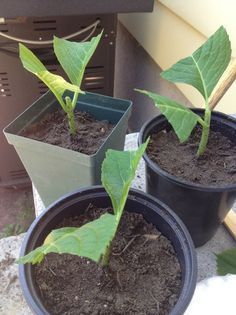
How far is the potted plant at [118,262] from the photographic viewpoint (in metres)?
0.47

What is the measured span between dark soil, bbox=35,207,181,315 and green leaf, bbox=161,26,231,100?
0.24 m

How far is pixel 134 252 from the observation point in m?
0.54

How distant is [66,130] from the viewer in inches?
27.5

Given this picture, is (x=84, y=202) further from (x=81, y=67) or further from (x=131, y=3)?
(x=131, y=3)

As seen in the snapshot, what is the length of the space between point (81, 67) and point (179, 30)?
2.25 ft

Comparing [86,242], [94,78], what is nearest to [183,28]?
[94,78]

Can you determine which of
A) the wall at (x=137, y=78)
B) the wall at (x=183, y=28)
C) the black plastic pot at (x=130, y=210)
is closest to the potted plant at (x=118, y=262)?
the black plastic pot at (x=130, y=210)

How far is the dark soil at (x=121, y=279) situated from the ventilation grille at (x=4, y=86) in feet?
2.80

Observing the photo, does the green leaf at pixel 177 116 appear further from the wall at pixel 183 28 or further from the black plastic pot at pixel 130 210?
the wall at pixel 183 28

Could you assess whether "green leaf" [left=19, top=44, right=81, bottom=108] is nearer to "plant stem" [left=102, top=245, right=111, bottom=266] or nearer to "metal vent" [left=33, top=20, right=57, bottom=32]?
"plant stem" [left=102, top=245, right=111, bottom=266]

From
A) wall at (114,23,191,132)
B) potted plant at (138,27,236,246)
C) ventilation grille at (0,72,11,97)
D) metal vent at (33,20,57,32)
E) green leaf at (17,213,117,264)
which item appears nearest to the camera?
green leaf at (17,213,117,264)

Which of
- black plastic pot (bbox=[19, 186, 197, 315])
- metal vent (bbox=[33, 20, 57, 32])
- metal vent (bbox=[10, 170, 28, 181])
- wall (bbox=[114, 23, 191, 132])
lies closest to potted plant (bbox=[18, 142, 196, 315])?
black plastic pot (bbox=[19, 186, 197, 315])

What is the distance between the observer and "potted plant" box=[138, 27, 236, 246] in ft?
1.86

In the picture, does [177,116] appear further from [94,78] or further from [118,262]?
[94,78]
